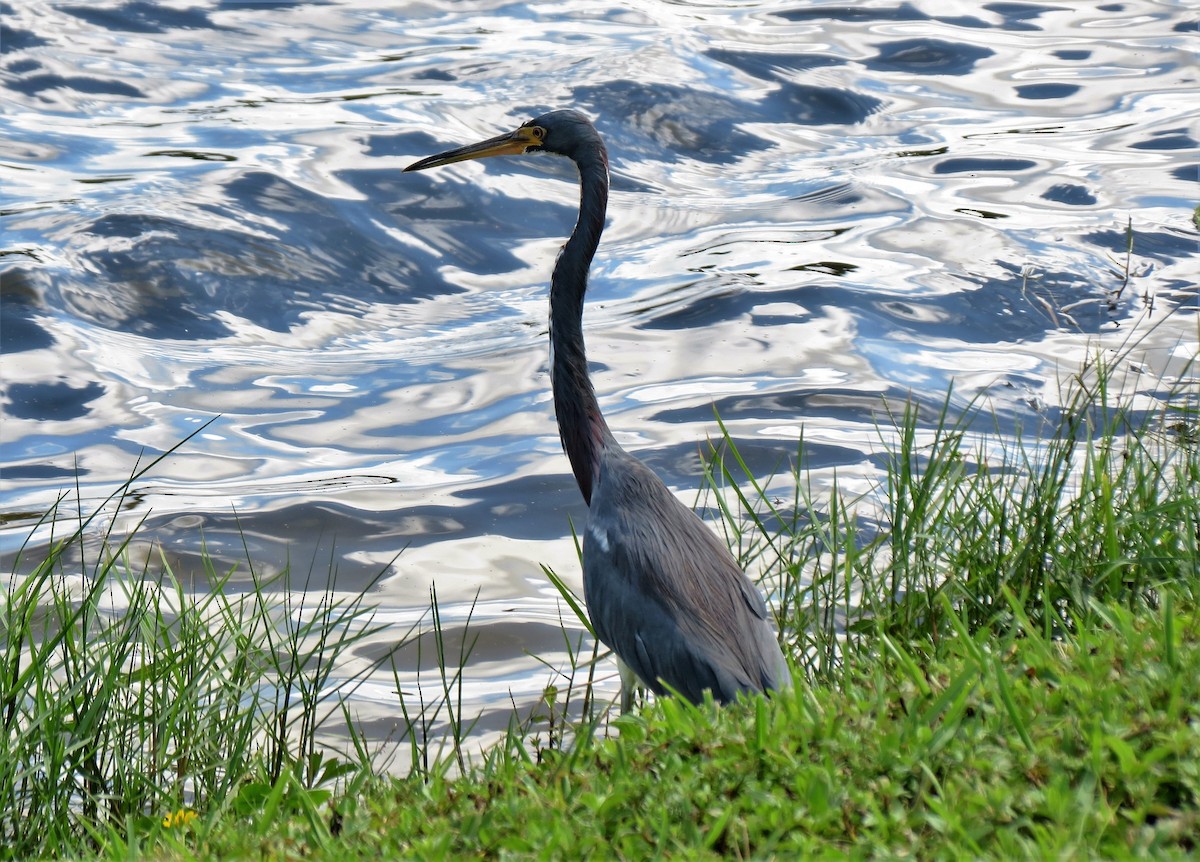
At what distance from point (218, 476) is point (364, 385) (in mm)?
1398

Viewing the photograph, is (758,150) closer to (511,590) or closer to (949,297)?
(949,297)

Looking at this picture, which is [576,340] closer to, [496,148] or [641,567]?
[496,148]

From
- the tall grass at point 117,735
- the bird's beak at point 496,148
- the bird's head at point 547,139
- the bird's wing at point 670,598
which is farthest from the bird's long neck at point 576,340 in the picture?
the tall grass at point 117,735

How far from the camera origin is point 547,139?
5953mm

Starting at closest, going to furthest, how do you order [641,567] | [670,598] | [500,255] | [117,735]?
[117,735] < [670,598] < [641,567] < [500,255]

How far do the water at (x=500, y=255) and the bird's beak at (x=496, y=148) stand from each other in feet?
Result: 6.34

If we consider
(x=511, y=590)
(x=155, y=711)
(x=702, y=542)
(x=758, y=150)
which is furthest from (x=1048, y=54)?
(x=155, y=711)

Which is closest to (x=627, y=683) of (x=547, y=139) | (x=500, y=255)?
(x=547, y=139)

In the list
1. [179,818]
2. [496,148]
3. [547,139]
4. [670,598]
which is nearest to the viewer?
[179,818]

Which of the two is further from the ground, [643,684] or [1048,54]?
[1048,54]

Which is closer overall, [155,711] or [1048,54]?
[155,711]

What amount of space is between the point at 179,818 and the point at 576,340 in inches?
104

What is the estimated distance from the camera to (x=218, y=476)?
7.90 metres

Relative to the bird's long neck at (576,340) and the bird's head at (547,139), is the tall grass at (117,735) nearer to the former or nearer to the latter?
the bird's long neck at (576,340)
